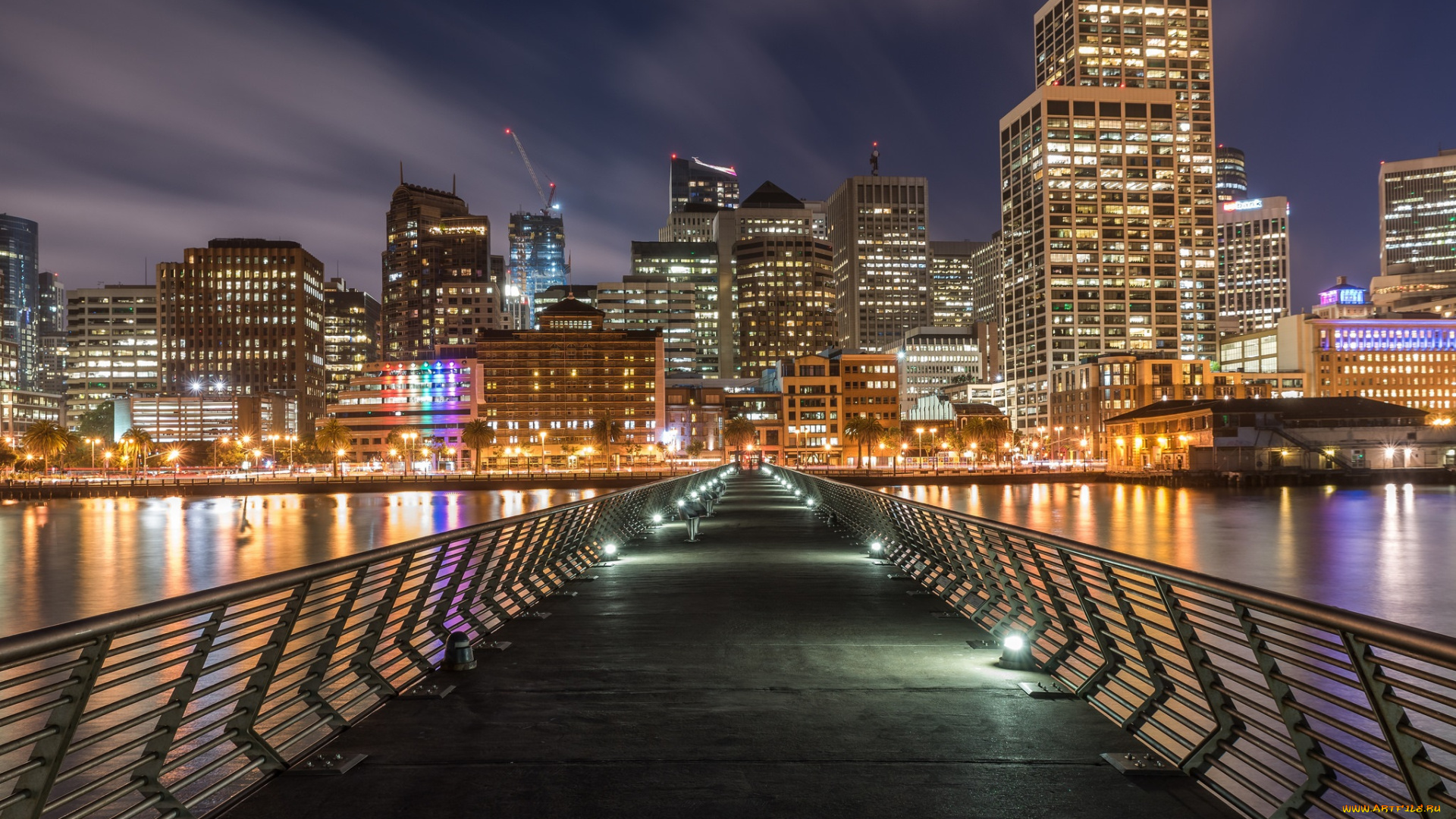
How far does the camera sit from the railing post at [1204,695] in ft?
20.8

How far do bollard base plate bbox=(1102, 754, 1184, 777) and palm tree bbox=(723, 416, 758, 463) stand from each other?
174709 millimetres

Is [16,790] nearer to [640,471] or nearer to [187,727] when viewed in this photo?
[187,727]

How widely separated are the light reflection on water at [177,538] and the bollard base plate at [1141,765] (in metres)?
30.4

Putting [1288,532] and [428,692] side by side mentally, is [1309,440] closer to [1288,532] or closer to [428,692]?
[1288,532]

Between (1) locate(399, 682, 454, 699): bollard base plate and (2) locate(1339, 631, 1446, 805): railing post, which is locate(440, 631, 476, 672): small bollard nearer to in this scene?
(1) locate(399, 682, 454, 699): bollard base plate

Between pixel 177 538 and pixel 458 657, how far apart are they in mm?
67220

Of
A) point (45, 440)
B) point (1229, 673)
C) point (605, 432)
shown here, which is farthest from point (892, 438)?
point (1229, 673)

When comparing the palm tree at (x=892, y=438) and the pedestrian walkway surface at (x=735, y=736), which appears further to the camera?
the palm tree at (x=892, y=438)

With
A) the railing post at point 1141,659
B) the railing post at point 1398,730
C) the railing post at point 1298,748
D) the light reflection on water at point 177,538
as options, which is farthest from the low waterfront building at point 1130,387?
the railing post at point 1398,730

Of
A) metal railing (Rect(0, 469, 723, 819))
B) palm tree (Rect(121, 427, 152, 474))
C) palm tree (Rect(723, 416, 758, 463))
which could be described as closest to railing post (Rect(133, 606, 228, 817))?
metal railing (Rect(0, 469, 723, 819))

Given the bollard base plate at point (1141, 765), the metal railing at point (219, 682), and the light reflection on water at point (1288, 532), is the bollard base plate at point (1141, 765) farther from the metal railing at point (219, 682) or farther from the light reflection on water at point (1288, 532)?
the light reflection on water at point (1288, 532)

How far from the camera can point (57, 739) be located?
457 centimetres

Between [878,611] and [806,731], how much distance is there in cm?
661

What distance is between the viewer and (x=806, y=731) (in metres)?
7.68
